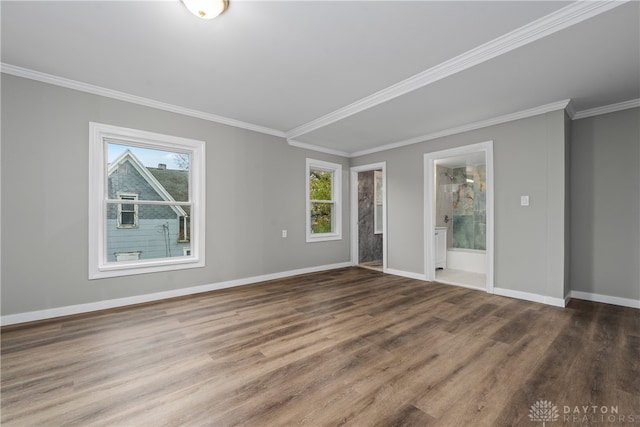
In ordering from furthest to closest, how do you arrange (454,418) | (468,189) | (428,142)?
(468,189) → (428,142) → (454,418)

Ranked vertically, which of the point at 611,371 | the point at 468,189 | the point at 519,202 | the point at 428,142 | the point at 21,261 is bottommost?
the point at 611,371

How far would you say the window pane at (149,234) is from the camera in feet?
11.0

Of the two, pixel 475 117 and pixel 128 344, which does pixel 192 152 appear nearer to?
pixel 128 344

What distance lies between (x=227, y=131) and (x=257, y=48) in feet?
6.57

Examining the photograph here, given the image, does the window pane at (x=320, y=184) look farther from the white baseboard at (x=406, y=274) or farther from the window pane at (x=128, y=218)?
the window pane at (x=128, y=218)

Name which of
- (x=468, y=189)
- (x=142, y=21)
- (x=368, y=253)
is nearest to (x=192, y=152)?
(x=142, y=21)

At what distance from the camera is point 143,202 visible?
11.4 feet

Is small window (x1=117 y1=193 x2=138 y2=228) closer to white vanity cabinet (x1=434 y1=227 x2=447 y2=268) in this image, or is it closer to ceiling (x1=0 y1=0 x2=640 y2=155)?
ceiling (x1=0 y1=0 x2=640 y2=155)

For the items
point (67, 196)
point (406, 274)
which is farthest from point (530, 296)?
point (67, 196)

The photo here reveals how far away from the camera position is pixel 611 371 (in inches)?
76.7

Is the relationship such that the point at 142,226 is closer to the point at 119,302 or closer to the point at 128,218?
the point at 128,218

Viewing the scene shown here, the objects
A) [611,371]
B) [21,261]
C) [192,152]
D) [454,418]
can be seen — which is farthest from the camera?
[192,152]

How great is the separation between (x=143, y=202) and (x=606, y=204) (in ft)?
19.7

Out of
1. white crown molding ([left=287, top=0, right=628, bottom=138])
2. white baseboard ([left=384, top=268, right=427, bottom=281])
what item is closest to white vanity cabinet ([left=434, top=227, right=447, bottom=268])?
white baseboard ([left=384, top=268, right=427, bottom=281])
